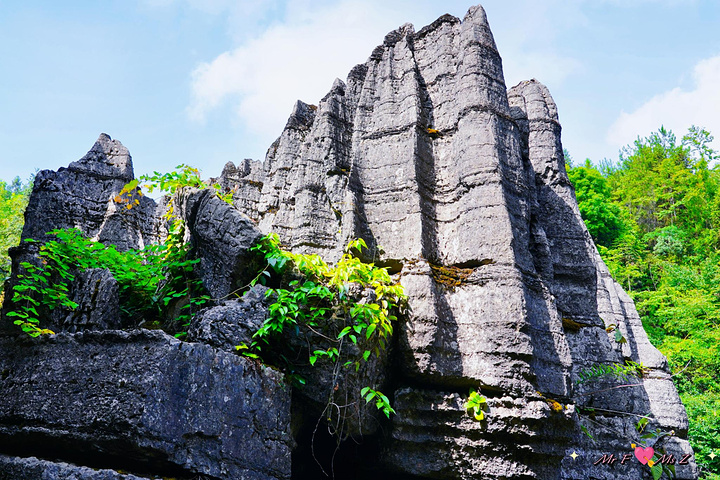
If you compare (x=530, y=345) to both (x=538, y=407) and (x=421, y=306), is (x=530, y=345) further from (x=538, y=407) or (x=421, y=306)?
(x=421, y=306)

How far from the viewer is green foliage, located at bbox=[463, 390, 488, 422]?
4.20m

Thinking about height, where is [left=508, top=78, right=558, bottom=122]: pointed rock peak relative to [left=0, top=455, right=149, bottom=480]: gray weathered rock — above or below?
above

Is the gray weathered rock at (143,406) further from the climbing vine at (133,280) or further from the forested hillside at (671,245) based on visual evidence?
the forested hillside at (671,245)

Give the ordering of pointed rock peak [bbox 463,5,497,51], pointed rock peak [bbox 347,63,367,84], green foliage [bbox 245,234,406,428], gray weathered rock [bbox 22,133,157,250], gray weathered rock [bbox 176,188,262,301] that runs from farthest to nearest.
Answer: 1. pointed rock peak [bbox 347,63,367,84]
2. gray weathered rock [bbox 22,133,157,250]
3. pointed rock peak [bbox 463,5,497,51]
4. gray weathered rock [bbox 176,188,262,301]
5. green foliage [bbox 245,234,406,428]

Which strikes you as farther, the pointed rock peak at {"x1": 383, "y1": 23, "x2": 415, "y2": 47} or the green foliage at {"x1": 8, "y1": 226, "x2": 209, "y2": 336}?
the pointed rock peak at {"x1": 383, "y1": 23, "x2": 415, "y2": 47}

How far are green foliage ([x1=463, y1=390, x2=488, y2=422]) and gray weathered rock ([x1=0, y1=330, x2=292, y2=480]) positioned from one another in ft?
5.35

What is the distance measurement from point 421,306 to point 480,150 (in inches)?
78.5

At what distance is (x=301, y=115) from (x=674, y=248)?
2308 cm

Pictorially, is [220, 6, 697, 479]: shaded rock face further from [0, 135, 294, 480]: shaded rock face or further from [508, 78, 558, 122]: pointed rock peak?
[508, 78, 558, 122]: pointed rock peak

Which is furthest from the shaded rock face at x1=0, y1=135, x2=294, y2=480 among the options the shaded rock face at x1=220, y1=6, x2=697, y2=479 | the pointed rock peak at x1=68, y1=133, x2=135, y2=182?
the pointed rock peak at x1=68, y1=133, x2=135, y2=182

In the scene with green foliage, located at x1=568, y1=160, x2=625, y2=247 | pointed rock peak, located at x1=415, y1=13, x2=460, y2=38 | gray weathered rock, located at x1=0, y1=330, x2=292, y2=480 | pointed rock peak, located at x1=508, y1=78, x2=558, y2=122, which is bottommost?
gray weathered rock, located at x1=0, y1=330, x2=292, y2=480

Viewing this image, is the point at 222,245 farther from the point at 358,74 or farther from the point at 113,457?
the point at 358,74

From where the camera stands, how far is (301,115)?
11.9 metres

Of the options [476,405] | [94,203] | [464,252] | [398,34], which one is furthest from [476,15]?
[94,203]
